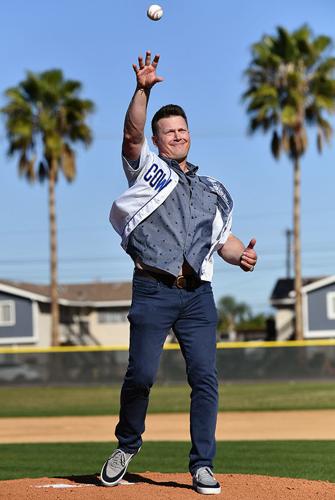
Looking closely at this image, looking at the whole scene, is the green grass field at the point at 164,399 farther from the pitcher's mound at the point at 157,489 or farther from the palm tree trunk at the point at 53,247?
the pitcher's mound at the point at 157,489

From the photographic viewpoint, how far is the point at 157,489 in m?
5.71

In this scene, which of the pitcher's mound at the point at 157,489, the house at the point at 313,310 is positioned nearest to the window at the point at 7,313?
the house at the point at 313,310

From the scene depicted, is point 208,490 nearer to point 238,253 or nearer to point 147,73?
point 238,253

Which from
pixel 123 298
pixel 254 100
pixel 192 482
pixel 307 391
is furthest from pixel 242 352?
pixel 123 298

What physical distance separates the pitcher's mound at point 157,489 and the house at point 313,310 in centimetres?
4024

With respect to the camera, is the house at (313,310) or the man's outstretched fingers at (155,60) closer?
the man's outstretched fingers at (155,60)

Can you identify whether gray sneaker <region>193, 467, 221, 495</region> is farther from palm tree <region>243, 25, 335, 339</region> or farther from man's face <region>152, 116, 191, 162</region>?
palm tree <region>243, 25, 335, 339</region>

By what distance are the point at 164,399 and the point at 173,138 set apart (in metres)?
17.9

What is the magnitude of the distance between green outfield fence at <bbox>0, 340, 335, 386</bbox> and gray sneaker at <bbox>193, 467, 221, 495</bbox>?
64.5 feet

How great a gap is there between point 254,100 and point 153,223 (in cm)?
3125

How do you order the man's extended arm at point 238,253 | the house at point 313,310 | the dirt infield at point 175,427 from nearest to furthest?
the man's extended arm at point 238,253, the dirt infield at point 175,427, the house at point 313,310

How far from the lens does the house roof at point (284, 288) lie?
4871 cm

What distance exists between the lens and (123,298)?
55.2 m

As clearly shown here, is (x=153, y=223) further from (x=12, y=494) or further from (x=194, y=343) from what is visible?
(x=12, y=494)
